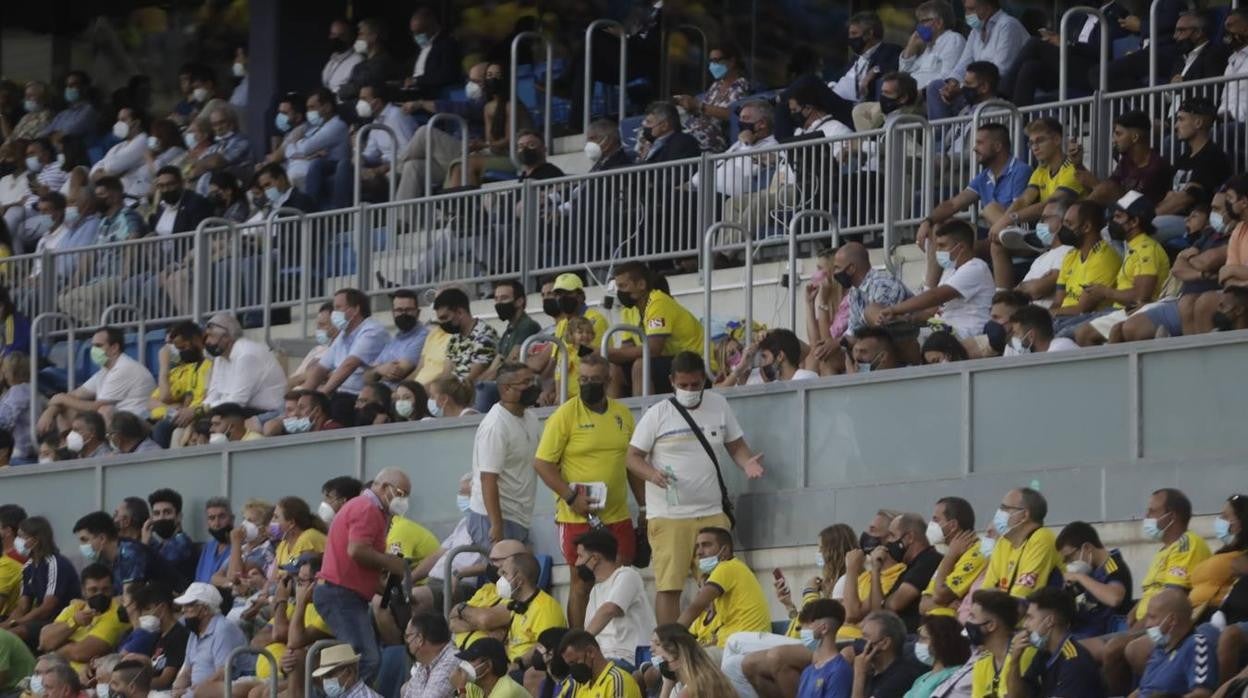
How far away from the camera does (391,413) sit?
22.3 m

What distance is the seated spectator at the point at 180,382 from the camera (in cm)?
2436

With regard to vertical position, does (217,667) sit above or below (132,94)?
below

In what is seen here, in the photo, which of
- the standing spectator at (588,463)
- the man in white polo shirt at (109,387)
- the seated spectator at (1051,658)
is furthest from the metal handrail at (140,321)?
the seated spectator at (1051,658)

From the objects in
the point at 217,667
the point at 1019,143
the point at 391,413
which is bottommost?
the point at 217,667

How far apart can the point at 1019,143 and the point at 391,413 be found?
14.5ft

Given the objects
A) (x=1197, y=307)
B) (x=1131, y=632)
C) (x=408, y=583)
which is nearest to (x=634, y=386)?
(x=408, y=583)

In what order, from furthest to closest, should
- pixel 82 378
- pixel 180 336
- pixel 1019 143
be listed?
pixel 82 378
pixel 180 336
pixel 1019 143

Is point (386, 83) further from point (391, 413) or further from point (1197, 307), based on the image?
point (1197, 307)

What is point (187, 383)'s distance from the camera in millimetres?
24578

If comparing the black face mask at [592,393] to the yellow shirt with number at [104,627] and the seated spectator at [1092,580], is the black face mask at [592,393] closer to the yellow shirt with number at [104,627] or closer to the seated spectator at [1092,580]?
the seated spectator at [1092,580]

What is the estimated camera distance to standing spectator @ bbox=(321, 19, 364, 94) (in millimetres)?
30781

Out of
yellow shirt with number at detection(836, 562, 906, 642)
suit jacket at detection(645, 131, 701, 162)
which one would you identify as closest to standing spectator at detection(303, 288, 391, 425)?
suit jacket at detection(645, 131, 701, 162)

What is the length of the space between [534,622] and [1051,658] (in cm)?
388

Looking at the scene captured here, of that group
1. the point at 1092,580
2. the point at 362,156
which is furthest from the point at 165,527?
the point at 1092,580
